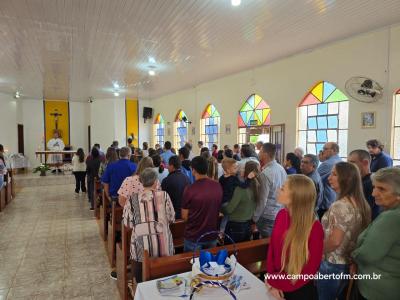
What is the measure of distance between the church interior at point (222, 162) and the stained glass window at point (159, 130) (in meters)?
3.60

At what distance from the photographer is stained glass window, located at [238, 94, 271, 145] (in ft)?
24.5

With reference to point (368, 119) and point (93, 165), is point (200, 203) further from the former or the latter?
point (93, 165)

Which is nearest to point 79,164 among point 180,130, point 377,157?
point 180,130

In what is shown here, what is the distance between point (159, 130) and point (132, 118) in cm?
148

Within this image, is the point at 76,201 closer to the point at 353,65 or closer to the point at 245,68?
the point at 245,68

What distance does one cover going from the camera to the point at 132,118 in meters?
14.0

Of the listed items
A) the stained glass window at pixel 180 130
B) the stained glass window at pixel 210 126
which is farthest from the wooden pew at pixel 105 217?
the stained glass window at pixel 180 130

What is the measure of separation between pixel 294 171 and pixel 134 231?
8.46 feet

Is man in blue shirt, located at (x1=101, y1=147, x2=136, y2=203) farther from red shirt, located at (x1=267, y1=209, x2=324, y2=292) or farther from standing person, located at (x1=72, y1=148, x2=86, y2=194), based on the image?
standing person, located at (x1=72, y1=148, x2=86, y2=194)

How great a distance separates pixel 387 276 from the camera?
1.50 m

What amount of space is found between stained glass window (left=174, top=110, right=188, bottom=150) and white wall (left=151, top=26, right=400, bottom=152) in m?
2.12

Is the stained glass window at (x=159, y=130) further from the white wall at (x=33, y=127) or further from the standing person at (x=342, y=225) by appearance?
the standing person at (x=342, y=225)

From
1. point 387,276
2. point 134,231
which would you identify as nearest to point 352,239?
point 387,276

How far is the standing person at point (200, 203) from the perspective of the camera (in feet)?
7.79
